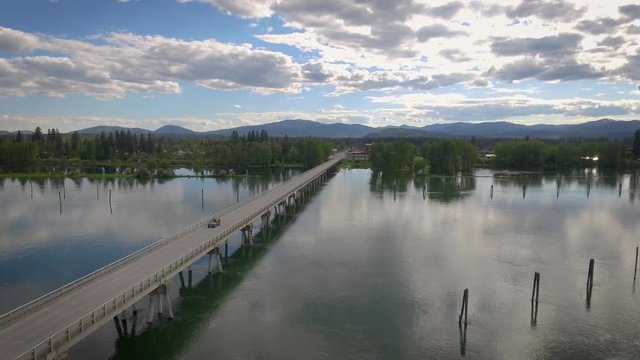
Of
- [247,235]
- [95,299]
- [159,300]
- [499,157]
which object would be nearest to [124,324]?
[159,300]

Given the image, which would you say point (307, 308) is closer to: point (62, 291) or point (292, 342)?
point (292, 342)

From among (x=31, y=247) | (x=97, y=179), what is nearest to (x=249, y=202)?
(x=31, y=247)

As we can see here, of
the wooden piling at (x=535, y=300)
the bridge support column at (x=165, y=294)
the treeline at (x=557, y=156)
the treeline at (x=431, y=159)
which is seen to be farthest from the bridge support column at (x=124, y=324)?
the treeline at (x=557, y=156)

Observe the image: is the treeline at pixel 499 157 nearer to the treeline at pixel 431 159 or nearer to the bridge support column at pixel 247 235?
the treeline at pixel 431 159

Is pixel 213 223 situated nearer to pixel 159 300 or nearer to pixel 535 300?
pixel 159 300

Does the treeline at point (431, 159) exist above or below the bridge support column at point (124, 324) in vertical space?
above
